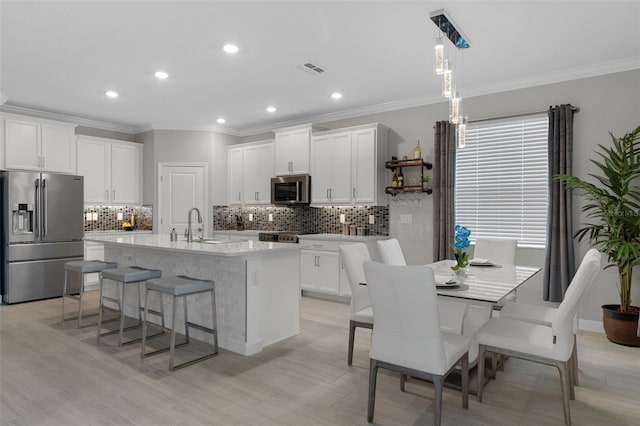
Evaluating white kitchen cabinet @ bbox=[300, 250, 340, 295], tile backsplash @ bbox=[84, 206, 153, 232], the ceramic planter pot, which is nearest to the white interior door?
tile backsplash @ bbox=[84, 206, 153, 232]

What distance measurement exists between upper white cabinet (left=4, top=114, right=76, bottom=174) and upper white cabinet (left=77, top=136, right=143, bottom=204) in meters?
0.31

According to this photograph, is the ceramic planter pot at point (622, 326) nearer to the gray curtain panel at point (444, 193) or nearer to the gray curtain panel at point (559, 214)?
the gray curtain panel at point (559, 214)

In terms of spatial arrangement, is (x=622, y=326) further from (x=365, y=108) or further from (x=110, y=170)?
(x=110, y=170)

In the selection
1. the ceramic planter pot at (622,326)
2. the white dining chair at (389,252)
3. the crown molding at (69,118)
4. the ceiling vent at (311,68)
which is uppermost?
the ceiling vent at (311,68)

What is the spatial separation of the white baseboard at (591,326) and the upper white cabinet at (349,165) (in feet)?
8.88

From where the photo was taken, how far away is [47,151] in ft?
19.0

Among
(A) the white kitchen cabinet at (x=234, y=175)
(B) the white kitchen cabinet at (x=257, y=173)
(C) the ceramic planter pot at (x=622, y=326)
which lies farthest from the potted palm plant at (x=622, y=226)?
(A) the white kitchen cabinet at (x=234, y=175)

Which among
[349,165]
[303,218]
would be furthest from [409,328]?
[303,218]

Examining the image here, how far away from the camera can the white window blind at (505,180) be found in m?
4.58

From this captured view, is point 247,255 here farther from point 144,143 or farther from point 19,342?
point 144,143

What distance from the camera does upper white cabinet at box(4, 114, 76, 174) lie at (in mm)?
5477

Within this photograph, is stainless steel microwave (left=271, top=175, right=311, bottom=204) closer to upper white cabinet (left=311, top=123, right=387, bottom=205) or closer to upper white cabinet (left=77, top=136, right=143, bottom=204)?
upper white cabinet (left=311, top=123, right=387, bottom=205)

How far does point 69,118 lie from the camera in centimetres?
638

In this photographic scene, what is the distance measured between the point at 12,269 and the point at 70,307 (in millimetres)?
1021
